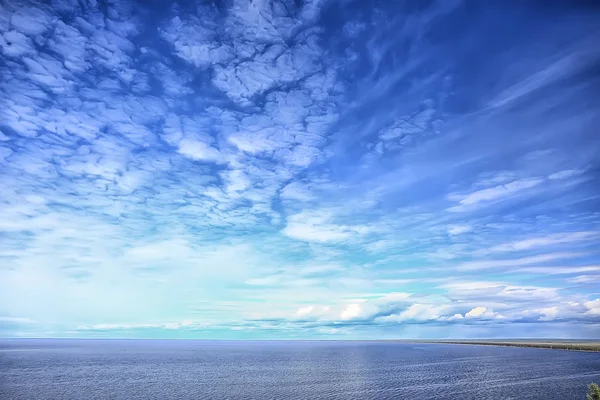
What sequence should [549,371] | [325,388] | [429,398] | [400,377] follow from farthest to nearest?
[549,371], [400,377], [325,388], [429,398]

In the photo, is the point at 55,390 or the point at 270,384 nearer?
the point at 55,390

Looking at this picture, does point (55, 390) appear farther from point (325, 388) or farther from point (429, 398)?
point (429, 398)

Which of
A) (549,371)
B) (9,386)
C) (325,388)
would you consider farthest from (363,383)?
(9,386)

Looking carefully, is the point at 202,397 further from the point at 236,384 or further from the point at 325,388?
the point at 325,388

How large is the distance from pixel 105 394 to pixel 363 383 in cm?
6203

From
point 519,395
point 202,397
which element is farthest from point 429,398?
point 202,397

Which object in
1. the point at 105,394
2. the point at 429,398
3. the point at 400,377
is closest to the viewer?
the point at 429,398

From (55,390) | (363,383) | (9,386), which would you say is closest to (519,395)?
(363,383)

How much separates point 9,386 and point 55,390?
15.2 meters

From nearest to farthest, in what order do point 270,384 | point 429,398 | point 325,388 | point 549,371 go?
point 429,398
point 325,388
point 270,384
point 549,371

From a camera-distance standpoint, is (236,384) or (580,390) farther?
(236,384)

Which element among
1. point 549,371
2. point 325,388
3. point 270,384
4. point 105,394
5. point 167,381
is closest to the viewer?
point 105,394

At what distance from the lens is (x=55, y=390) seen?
8881 cm

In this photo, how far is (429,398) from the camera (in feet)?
259
